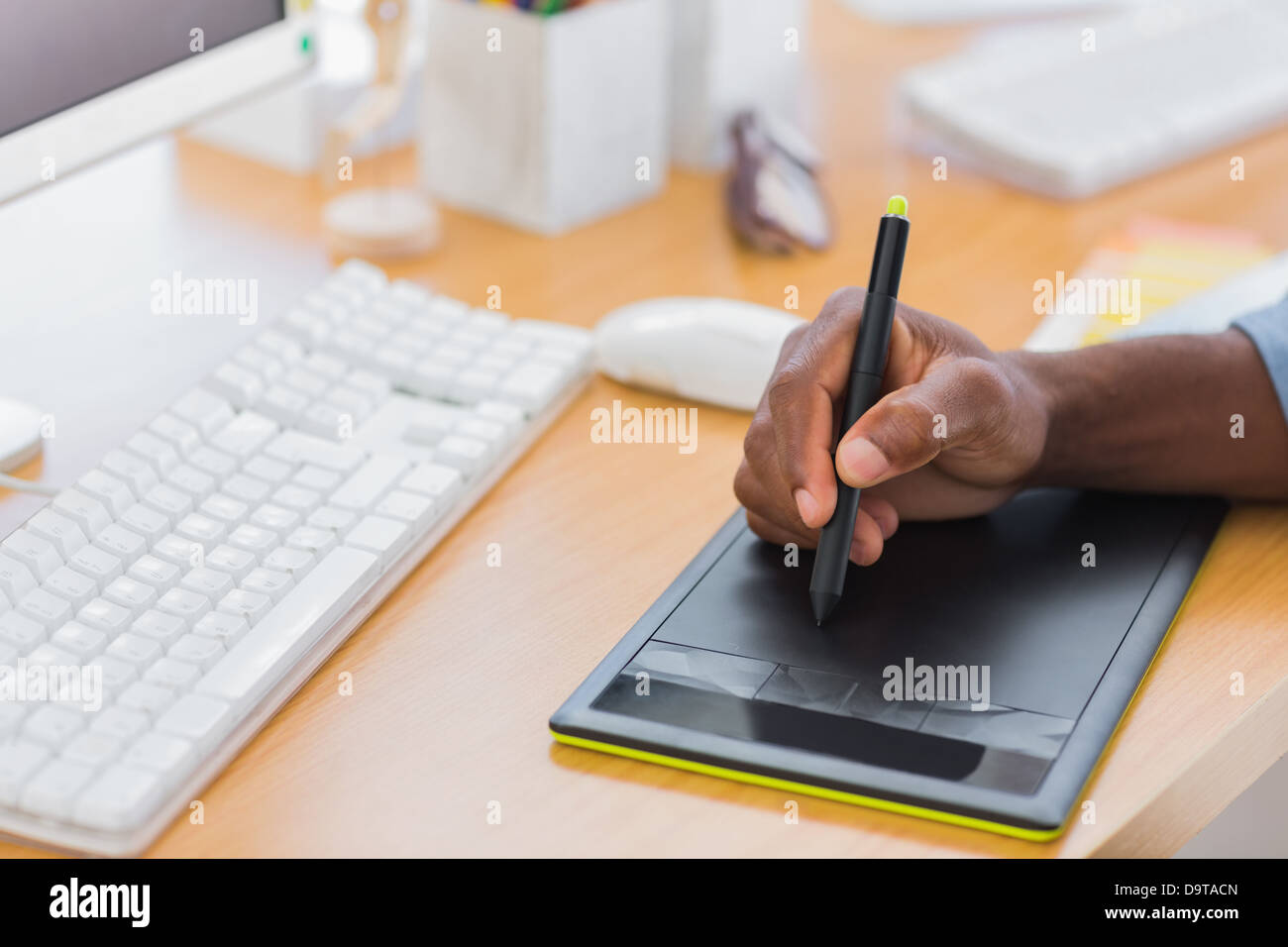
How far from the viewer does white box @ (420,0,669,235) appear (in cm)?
105

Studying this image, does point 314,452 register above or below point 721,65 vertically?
below

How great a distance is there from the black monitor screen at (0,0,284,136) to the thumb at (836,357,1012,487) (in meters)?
0.47

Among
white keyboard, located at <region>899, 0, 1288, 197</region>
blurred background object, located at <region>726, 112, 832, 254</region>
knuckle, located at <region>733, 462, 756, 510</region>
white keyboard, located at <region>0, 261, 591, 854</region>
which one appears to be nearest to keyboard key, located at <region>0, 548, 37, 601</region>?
white keyboard, located at <region>0, 261, 591, 854</region>

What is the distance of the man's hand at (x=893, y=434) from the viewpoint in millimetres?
645

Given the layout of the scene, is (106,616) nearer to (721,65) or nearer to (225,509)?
(225,509)

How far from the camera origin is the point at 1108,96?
1.29m

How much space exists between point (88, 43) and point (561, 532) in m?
0.38

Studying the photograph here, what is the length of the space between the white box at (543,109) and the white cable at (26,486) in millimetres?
454

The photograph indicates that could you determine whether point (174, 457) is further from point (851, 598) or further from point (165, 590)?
point (851, 598)

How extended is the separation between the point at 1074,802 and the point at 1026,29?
1150 mm

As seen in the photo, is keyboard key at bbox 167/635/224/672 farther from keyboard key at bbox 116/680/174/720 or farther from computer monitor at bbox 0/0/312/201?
computer monitor at bbox 0/0/312/201

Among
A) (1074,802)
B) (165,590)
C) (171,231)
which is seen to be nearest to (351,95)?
(171,231)

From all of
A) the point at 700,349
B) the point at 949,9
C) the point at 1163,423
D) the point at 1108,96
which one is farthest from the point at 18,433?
the point at 949,9

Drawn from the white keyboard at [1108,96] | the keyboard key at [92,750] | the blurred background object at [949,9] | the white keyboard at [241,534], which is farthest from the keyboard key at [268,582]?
the blurred background object at [949,9]
